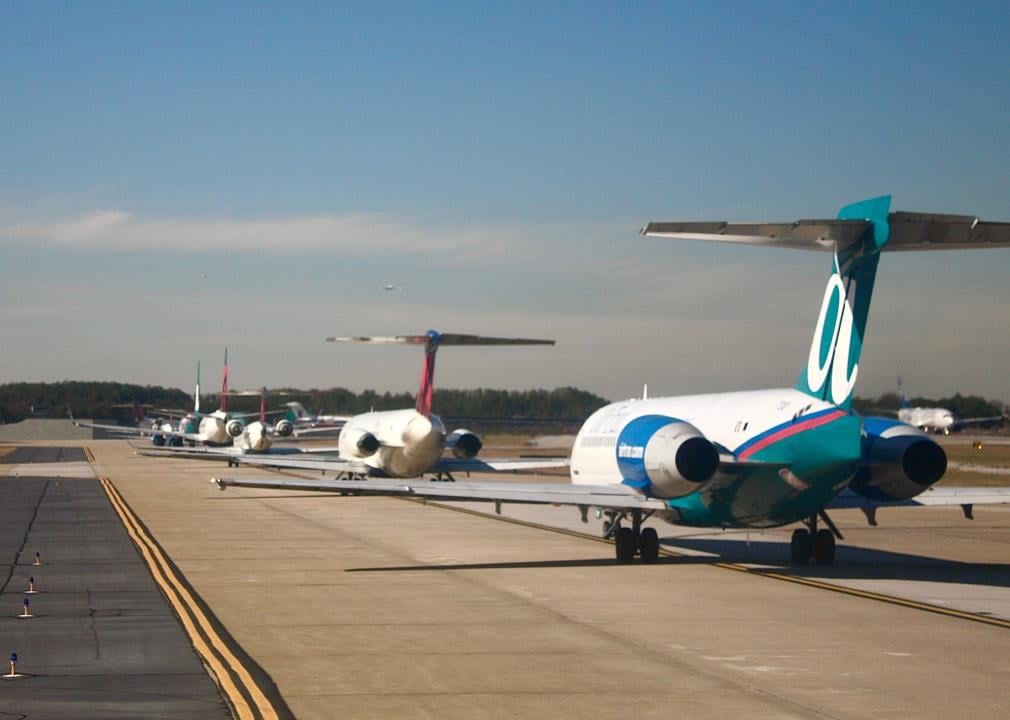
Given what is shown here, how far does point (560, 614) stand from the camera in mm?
19781

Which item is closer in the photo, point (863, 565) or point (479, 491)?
point (479, 491)

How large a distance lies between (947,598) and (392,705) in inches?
467

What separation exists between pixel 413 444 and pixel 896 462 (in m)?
29.3

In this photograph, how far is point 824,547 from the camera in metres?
27.5

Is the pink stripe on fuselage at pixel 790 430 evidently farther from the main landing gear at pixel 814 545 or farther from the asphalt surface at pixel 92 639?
the asphalt surface at pixel 92 639

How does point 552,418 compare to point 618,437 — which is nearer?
point 618,437

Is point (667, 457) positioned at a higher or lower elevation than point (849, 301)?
lower

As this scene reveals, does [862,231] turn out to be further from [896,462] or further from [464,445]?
[464,445]

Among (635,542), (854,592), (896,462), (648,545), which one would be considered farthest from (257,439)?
(854,592)

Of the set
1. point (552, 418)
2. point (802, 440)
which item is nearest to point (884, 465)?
point (802, 440)

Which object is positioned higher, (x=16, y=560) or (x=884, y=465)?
(x=884, y=465)

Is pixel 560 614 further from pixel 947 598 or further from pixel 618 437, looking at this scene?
pixel 618 437

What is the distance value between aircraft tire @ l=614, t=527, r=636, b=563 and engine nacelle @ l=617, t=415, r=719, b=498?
0.92 meters

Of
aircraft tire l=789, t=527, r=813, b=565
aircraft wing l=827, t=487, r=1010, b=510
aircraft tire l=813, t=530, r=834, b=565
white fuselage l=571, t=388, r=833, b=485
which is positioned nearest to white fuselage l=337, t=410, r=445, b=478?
white fuselage l=571, t=388, r=833, b=485
